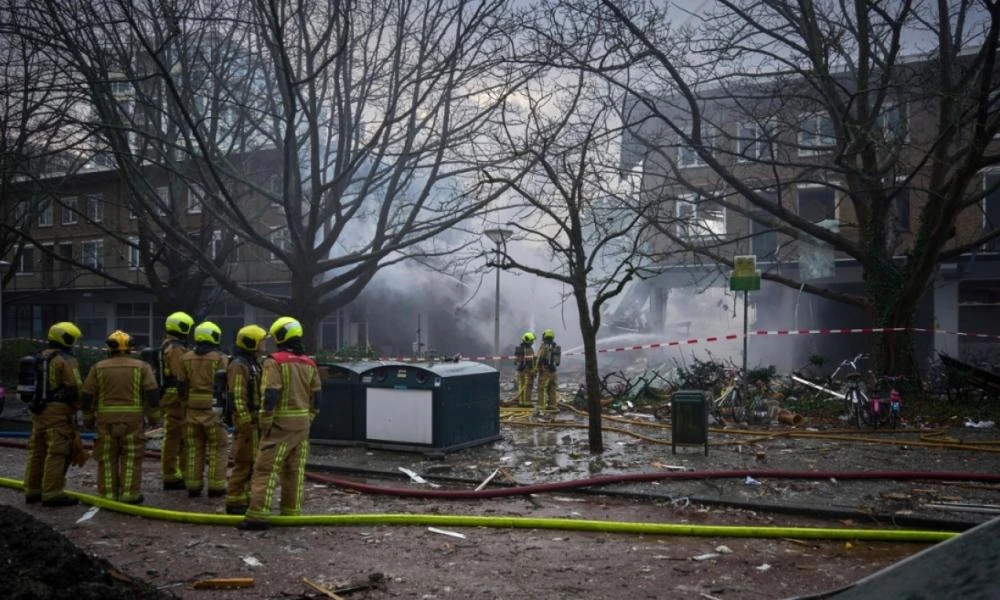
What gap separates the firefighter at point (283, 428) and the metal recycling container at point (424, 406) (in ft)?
10.4

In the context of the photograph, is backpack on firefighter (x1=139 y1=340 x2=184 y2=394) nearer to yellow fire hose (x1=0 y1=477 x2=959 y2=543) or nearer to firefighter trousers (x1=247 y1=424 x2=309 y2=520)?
yellow fire hose (x1=0 y1=477 x2=959 y2=543)

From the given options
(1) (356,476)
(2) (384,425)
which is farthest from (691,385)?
(1) (356,476)

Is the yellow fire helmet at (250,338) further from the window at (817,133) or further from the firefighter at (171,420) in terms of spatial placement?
the window at (817,133)

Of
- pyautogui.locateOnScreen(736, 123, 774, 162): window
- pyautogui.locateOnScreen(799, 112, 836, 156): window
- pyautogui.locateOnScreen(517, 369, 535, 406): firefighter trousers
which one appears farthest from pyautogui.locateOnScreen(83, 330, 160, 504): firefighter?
pyautogui.locateOnScreen(799, 112, 836, 156): window

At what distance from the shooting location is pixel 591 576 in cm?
509

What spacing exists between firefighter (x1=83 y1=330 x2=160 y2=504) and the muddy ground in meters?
0.35

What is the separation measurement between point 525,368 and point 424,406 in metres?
5.53

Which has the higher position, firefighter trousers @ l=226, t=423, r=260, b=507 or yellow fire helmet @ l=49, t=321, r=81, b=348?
yellow fire helmet @ l=49, t=321, r=81, b=348

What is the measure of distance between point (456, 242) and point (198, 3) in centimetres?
1908

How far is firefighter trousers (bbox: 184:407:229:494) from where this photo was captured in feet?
25.0

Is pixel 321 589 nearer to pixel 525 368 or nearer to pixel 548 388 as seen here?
pixel 548 388

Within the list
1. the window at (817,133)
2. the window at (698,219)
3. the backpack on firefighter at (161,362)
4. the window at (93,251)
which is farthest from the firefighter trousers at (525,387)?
the window at (93,251)

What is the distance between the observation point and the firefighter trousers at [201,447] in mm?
7621

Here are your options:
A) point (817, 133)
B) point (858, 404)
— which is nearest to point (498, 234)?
point (817, 133)
